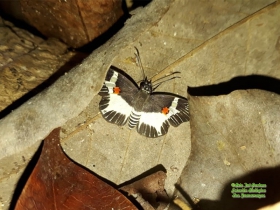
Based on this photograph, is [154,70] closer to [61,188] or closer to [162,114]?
[162,114]

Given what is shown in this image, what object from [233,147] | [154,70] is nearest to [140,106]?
[154,70]

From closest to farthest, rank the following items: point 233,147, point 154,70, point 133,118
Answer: point 233,147, point 154,70, point 133,118

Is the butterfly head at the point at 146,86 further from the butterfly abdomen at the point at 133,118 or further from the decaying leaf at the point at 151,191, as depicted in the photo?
the decaying leaf at the point at 151,191

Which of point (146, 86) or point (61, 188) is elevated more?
point (146, 86)

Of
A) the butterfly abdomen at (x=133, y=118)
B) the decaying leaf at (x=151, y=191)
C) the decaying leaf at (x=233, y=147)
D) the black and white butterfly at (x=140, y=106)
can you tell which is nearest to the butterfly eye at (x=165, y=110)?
the black and white butterfly at (x=140, y=106)

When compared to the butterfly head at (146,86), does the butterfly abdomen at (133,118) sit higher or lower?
lower

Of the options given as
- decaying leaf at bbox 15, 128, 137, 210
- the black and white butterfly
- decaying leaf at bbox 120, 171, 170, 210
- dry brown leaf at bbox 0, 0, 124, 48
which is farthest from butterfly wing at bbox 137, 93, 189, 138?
dry brown leaf at bbox 0, 0, 124, 48

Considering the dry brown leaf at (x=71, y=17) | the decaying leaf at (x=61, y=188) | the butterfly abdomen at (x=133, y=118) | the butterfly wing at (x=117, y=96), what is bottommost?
the decaying leaf at (x=61, y=188)
